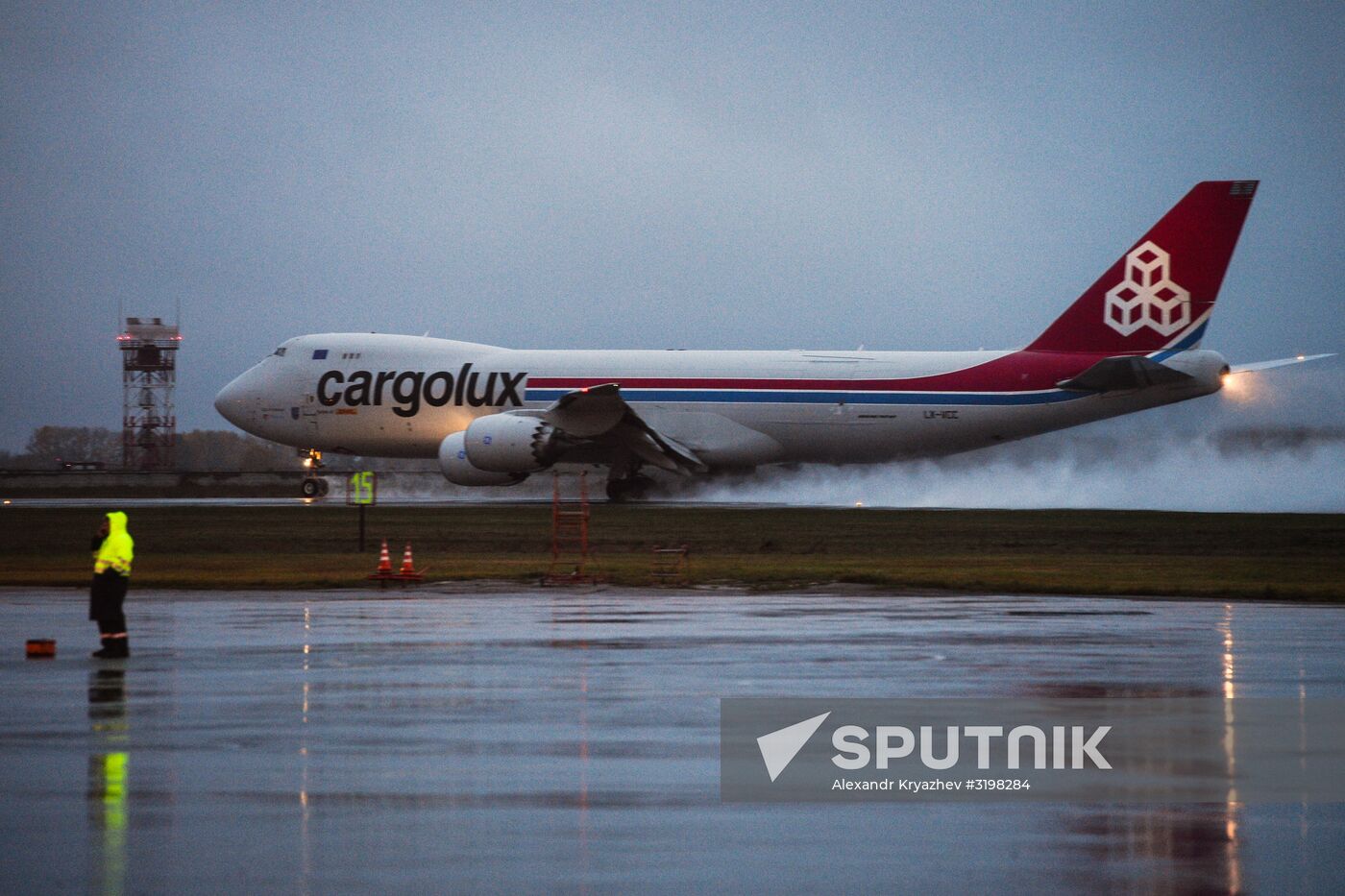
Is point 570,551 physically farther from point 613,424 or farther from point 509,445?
point 613,424

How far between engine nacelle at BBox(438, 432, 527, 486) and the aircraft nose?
10.0 metres

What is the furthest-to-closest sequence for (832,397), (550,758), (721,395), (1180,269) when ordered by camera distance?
(721,395)
(832,397)
(1180,269)
(550,758)

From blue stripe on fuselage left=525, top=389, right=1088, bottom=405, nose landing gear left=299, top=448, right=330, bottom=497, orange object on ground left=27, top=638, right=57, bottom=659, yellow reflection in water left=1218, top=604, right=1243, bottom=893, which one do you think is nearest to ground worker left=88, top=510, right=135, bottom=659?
orange object on ground left=27, top=638, right=57, bottom=659

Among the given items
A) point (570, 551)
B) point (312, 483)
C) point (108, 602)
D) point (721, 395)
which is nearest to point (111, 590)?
point (108, 602)

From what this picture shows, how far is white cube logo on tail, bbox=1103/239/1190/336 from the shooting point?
47.2 meters

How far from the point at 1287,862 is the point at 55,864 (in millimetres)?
5630

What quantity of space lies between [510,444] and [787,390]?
8.54 metres

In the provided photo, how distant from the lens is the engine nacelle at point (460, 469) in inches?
1954

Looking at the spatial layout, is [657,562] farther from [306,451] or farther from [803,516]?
[306,451]

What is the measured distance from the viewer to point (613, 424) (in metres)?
48.8

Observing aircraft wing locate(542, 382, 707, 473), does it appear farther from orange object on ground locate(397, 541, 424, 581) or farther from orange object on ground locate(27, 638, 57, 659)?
orange object on ground locate(27, 638, 57, 659)

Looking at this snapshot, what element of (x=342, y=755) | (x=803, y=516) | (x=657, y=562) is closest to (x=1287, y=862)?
(x=342, y=755)

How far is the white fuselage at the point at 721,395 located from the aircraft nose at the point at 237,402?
5.1 inches

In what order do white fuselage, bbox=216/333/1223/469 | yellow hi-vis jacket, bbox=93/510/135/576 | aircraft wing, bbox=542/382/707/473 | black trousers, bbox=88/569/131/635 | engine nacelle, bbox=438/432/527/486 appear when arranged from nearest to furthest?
black trousers, bbox=88/569/131/635, yellow hi-vis jacket, bbox=93/510/135/576, aircraft wing, bbox=542/382/707/473, white fuselage, bbox=216/333/1223/469, engine nacelle, bbox=438/432/527/486
